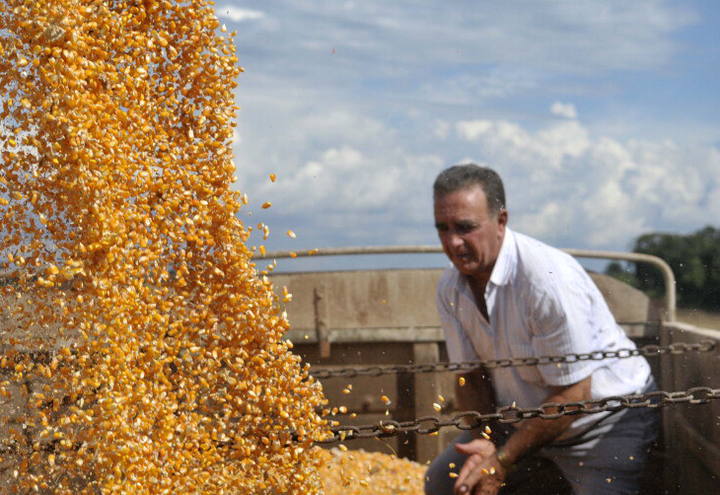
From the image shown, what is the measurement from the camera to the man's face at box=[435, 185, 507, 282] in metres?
4.19

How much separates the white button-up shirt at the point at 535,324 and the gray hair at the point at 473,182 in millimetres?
179

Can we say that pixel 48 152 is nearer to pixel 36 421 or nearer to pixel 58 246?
pixel 58 246

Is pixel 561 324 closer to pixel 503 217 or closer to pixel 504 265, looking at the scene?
pixel 504 265

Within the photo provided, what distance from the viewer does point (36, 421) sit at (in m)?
2.94

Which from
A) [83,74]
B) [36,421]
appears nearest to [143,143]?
[83,74]

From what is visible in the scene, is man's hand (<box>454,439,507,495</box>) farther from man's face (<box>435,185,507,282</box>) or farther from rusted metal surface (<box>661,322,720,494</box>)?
rusted metal surface (<box>661,322,720,494</box>)

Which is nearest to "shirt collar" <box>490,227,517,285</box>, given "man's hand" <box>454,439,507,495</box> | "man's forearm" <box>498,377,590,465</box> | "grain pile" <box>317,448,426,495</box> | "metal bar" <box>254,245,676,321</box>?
"man's forearm" <box>498,377,590,465</box>

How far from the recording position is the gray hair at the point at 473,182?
13.9 ft

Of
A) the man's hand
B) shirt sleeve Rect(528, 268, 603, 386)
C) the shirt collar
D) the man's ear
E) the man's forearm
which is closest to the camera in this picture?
the man's hand

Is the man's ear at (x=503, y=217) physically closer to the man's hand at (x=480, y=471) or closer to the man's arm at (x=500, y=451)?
the man's arm at (x=500, y=451)

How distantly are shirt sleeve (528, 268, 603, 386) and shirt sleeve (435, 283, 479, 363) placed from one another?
1.36ft

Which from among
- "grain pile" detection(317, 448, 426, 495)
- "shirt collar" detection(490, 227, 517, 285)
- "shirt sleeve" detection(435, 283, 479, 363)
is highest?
"shirt collar" detection(490, 227, 517, 285)

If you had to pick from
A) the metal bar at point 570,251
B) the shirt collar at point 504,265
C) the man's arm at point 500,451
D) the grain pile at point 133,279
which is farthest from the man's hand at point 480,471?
the metal bar at point 570,251

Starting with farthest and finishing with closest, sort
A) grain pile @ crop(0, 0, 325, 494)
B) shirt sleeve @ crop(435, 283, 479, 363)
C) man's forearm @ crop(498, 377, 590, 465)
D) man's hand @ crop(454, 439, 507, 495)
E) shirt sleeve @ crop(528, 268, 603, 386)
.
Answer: shirt sleeve @ crop(435, 283, 479, 363) → shirt sleeve @ crop(528, 268, 603, 386) → man's forearm @ crop(498, 377, 590, 465) → man's hand @ crop(454, 439, 507, 495) → grain pile @ crop(0, 0, 325, 494)
